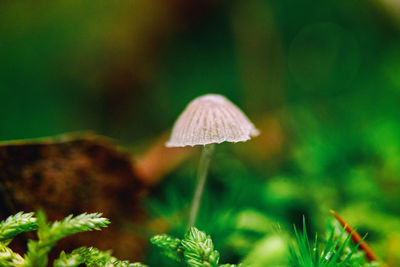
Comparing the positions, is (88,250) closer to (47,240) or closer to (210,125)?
(47,240)

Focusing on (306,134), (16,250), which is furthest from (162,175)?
(306,134)

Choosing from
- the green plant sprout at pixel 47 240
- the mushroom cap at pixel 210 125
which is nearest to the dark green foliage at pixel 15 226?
the green plant sprout at pixel 47 240

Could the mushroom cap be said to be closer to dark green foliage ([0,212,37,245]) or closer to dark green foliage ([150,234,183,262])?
dark green foliage ([150,234,183,262])

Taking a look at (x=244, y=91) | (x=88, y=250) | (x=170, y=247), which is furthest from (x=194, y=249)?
(x=244, y=91)

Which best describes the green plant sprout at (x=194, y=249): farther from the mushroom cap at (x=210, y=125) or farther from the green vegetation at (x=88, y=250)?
the mushroom cap at (x=210, y=125)

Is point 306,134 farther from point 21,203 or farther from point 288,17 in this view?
point 288,17

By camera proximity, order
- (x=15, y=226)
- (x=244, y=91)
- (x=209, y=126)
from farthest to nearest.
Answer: (x=244, y=91) < (x=209, y=126) < (x=15, y=226)
